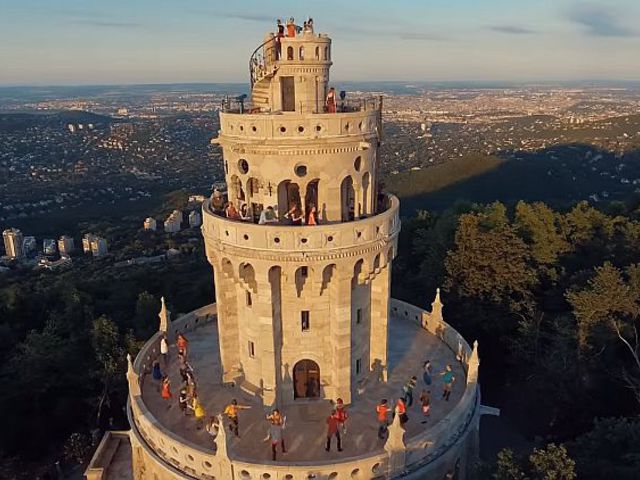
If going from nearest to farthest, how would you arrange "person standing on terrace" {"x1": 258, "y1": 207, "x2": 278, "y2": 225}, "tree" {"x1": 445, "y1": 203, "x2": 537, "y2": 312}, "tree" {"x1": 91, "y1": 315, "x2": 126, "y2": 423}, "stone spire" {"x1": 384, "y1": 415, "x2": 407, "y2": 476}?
"stone spire" {"x1": 384, "y1": 415, "x2": 407, "y2": 476} → "person standing on terrace" {"x1": 258, "y1": 207, "x2": 278, "y2": 225} → "tree" {"x1": 91, "y1": 315, "x2": 126, "y2": 423} → "tree" {"x1": 445, "y1": 203, "x2": 537, "y2": 312}

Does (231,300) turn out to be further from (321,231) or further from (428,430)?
(428,430)

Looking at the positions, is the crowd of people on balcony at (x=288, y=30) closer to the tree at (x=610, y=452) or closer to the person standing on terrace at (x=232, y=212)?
the person standing on terrace at (x=232, y=212)

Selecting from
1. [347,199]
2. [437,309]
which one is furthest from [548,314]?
[347,199]

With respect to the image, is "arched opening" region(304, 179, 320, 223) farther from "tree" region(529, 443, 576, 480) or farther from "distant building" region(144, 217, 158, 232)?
"distant building" region(144, 217, 158, 232)

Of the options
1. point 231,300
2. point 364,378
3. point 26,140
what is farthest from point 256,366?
point 26,140

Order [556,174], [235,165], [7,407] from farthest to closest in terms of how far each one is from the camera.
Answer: [556,174] < [7,407] < [235,165]

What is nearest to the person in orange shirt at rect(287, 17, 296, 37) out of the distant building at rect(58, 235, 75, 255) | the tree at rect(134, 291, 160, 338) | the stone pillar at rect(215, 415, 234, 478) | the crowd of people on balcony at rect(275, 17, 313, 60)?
the crowd of people on balcony at rect(275, 17, 313, 60)

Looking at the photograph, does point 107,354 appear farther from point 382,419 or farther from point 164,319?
point 382,419
